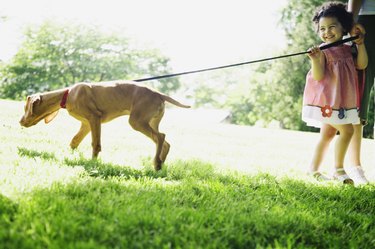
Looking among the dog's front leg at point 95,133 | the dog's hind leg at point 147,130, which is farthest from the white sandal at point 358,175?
the dog's front leg at point 95,133

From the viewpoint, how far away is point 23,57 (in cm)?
3975

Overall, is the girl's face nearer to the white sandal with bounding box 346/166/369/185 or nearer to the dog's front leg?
the white sandal with bounding box 346/166/369/185

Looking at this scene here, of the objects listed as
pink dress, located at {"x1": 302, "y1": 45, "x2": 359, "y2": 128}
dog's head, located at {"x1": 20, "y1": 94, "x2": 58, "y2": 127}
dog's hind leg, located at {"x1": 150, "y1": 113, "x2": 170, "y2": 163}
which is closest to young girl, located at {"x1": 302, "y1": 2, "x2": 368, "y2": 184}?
pink dress, located at {"x1": 302, "y1": 45, "x2": 359, "y2": 128}

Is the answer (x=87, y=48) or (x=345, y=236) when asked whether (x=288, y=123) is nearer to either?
(x=87, y=48)

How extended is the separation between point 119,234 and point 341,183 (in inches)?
116

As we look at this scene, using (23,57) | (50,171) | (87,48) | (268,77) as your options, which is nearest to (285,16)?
(268,77)

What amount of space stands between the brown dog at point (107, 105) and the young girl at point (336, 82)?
164 cm

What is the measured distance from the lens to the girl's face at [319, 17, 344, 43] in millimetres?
4230

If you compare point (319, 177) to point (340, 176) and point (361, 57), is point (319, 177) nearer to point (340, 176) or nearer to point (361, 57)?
point (340, 176)

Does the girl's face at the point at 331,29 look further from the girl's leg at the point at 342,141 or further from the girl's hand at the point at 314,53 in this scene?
the girl's leg at the point at 342,141

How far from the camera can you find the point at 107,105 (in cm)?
398

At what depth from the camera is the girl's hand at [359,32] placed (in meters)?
4.18

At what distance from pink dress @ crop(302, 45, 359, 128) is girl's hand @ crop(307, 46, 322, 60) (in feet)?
0.81

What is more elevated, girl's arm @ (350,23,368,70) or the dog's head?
girl's arm @ (350,23,368,70)
